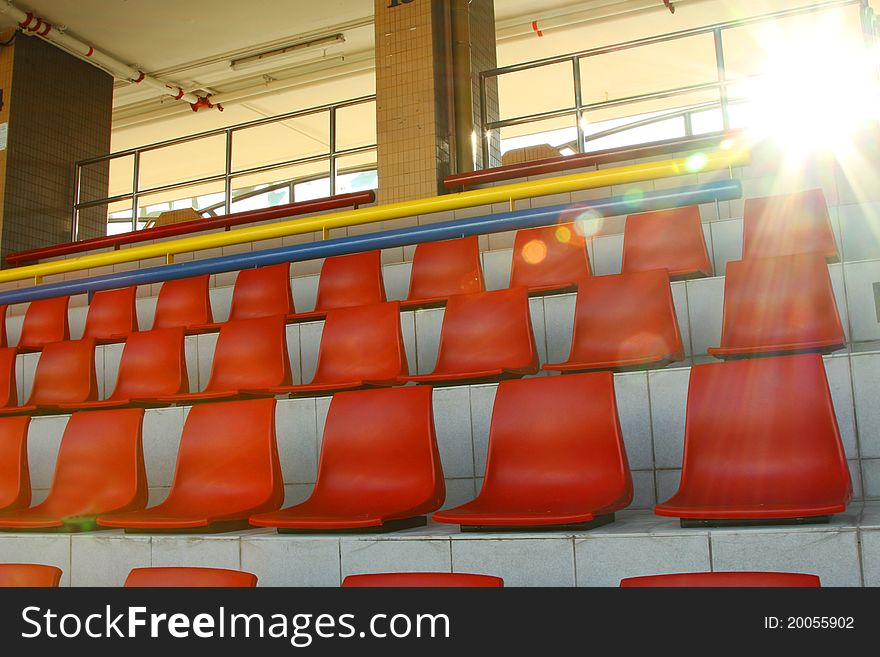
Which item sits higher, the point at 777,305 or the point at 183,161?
the point at 183,161

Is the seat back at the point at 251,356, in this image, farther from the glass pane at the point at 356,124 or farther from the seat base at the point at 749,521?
the glass pane at the point at 356,124

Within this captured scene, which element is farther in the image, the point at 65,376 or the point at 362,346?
the point at 65,376

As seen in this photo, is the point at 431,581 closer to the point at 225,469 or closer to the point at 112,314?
the point at 225,469

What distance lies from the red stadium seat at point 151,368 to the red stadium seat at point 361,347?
1.53 feet

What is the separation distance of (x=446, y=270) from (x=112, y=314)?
144cm

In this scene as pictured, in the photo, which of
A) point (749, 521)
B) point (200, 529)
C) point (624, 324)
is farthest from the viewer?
point (624, 324)

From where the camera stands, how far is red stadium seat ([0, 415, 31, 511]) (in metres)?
2.46

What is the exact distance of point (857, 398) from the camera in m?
1.95

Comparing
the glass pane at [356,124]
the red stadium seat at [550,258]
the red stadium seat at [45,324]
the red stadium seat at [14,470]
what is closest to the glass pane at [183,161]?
the glass pane at [356,124]

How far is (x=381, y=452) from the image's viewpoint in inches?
83.2

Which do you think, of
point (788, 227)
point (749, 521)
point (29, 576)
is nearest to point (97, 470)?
point (29, 576)

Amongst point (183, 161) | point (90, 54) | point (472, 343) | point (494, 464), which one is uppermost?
point (183, 161)

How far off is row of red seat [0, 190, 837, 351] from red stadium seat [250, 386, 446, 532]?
740 mm
